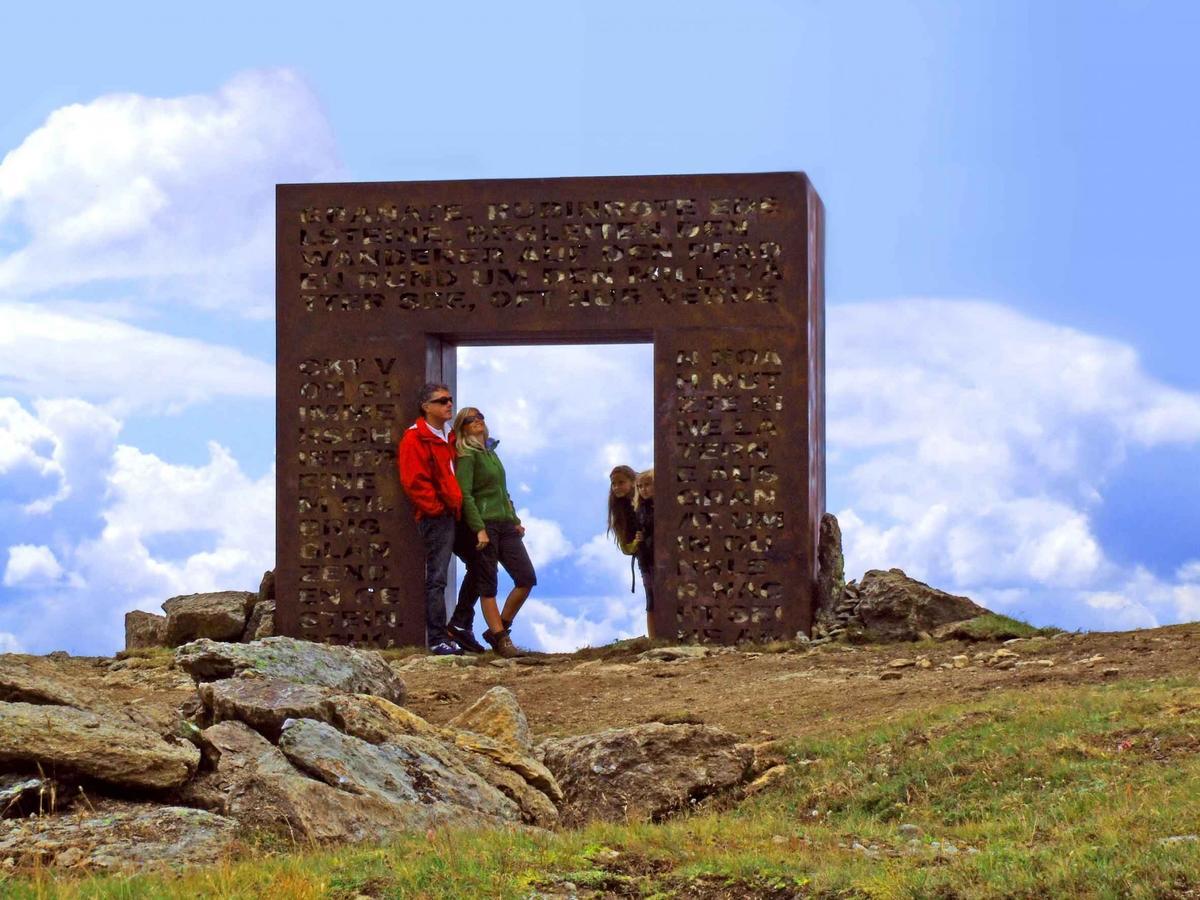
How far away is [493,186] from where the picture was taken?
59.1ft

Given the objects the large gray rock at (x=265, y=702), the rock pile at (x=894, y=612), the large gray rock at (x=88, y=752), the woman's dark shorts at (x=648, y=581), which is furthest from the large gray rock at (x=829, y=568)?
the large gray rock at (x=88, y=752)

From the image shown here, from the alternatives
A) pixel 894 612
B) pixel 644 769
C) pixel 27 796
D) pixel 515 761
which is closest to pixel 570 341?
pixel 894 612

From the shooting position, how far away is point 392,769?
9.70m

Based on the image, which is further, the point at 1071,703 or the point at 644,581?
the point at 644,581

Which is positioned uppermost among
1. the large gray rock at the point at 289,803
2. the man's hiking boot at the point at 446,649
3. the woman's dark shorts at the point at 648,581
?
the woman's dark shorts at the point at 648,581

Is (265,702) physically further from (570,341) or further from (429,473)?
(570,341)

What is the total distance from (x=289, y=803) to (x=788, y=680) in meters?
6.35

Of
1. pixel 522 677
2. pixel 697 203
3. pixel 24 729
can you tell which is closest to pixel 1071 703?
pixel 522 677

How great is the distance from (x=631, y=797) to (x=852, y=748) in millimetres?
1595

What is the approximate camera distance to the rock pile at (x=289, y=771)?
344 inches

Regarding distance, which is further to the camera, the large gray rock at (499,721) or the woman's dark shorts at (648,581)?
the woman's dark shorts at (648,581)

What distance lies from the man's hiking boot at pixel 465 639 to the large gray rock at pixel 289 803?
26.8 feet

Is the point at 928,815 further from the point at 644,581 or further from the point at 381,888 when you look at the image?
the point at 644,581

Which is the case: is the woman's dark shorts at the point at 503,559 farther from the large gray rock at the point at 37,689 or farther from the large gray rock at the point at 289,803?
the large gray rock at the point at 289,803
